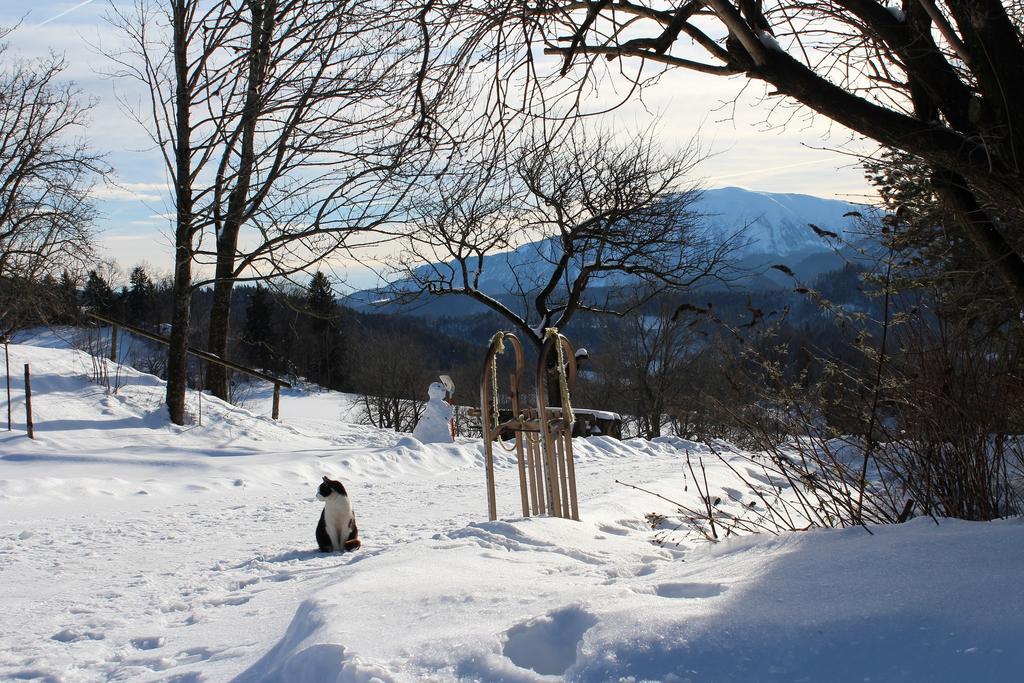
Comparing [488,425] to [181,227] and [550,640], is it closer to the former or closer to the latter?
[550,640]

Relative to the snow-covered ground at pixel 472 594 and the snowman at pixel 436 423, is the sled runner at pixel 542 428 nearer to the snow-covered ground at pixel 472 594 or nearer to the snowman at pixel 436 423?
the snow-covered ground at pixel 472 594

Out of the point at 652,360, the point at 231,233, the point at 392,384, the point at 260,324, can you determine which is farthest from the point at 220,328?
the point at 260,324

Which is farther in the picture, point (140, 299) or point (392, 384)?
point (140, 299)

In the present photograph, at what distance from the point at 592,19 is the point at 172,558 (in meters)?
4.91

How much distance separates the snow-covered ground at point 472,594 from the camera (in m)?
2.35

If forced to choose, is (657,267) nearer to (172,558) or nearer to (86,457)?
(86,457)

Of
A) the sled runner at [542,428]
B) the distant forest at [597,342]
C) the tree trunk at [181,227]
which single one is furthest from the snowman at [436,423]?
the sled runner at [542,428]

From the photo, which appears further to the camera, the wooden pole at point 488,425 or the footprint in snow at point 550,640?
the wooden pole at point 488,425

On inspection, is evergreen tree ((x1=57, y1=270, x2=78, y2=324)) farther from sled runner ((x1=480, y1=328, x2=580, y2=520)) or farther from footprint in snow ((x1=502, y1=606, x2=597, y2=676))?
footprint in snow ((x1=502, y1=606, x2=597, y2=676))

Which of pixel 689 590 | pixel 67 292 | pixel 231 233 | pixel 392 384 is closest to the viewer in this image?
pixel 689 590

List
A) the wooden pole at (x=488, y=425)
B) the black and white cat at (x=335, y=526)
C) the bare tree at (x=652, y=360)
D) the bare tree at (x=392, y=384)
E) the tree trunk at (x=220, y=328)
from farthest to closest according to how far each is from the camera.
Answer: the bare tree at (x=392, y=384) → the bare tree at (x=652, y=360) → the tree trunk at (x=220, y=328) → the black and white cat at (x=335, y=526) → the wooden pole at (x=488, y=425)

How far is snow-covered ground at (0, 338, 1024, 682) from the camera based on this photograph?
92.5 inches

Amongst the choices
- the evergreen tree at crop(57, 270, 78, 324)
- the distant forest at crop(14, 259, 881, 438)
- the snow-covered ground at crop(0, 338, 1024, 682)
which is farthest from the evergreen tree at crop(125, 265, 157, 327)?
the snow-covered ground at crop(0, 338, 1024, 682)

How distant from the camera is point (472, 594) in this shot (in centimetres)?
349
